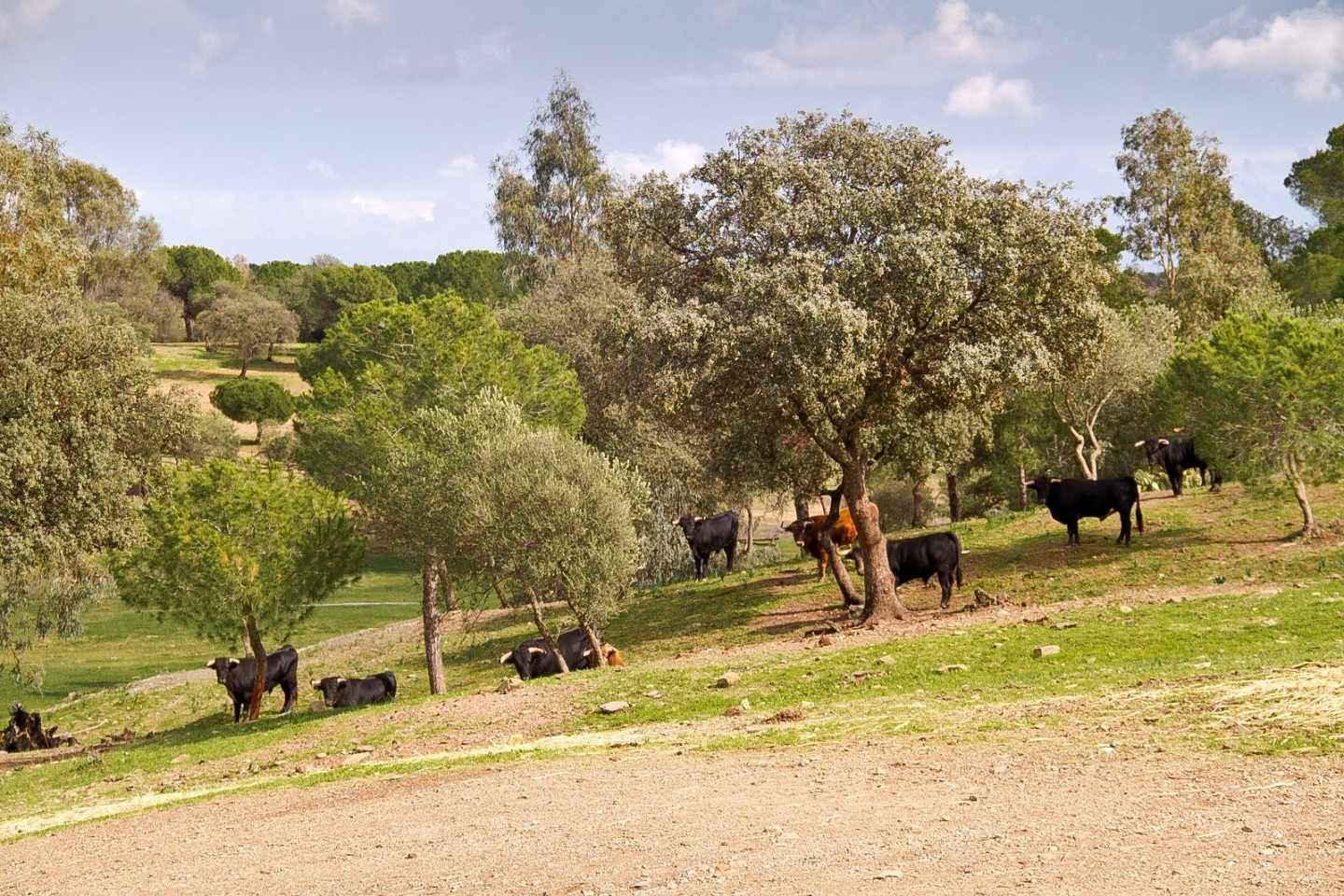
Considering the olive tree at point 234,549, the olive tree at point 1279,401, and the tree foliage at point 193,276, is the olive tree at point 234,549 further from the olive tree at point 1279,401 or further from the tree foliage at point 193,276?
the tree foliage at point 193,276

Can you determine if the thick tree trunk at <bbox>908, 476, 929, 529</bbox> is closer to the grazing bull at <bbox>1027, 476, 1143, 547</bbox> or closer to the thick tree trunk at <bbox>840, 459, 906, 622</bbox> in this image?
the grazing bull at <bbox>1027, 476, 1143, 547</bbox>

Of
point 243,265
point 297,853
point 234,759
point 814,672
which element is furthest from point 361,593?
point 243,265

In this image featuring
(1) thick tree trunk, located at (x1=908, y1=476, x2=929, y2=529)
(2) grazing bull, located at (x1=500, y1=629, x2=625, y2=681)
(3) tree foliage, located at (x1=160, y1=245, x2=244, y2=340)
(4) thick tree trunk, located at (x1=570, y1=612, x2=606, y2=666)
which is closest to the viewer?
(4) thick tree trunk, located at (x1=570, y1=612, x2=606, y2=666)

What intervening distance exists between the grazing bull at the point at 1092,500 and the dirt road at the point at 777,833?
19554 millimetres

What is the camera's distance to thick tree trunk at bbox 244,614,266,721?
34.2m

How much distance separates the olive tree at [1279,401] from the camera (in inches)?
1179

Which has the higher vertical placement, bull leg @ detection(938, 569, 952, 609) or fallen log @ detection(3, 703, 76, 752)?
bull leg @ detection(938, 569, 952, 609)

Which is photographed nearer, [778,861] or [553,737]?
[778,861]

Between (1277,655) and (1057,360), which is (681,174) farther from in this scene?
(1277,655)

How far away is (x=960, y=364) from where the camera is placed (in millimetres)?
26734

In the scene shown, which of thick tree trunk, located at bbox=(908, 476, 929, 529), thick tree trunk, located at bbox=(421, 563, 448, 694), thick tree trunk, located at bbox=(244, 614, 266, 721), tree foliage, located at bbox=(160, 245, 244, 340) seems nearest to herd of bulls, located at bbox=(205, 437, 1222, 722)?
thick tree trunk, located at bbox=(244, 614, 266, 721)

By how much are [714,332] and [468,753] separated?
411 inches

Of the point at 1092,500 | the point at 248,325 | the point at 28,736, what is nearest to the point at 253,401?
the point at 248,325

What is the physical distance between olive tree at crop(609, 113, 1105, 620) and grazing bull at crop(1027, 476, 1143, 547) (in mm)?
5526
